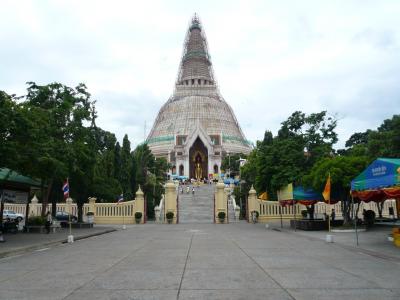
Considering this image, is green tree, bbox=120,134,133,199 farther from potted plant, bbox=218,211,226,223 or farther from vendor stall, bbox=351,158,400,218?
vendor stall, bbox=351,158,400,218

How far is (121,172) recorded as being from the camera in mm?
45719

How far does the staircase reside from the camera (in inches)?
1610

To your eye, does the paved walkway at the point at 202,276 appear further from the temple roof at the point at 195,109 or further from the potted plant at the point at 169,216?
the temple roof at the point at 195,109

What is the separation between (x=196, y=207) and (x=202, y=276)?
36661 millimetres

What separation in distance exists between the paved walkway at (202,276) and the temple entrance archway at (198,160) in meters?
72.3

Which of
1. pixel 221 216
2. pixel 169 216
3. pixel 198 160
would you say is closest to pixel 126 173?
pixel 169 216

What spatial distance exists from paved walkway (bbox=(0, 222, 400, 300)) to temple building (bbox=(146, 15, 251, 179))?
6918 cm

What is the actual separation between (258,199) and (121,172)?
15020 mm

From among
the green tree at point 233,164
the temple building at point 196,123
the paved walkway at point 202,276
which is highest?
the temple building at point 196,123

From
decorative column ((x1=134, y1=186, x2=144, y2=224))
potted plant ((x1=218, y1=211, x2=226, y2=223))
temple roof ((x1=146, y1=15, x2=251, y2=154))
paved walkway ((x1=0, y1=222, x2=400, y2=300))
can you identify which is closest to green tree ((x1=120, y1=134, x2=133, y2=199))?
decorative column ((x1=134, y1=186, x2=144, y2=224))

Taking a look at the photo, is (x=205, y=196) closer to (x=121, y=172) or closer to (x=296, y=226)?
(x=121, y=172)

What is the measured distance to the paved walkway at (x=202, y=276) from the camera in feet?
23.7

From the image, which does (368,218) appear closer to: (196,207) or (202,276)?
(202,276)

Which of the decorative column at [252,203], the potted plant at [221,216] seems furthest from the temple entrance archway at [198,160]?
the potted plant at [221,216]
